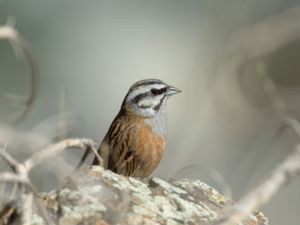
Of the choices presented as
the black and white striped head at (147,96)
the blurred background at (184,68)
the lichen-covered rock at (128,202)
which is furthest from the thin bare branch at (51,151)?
the blurred background at (184,68)

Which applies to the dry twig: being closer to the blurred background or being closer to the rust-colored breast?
the rust-colored breast

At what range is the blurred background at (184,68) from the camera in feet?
26.9

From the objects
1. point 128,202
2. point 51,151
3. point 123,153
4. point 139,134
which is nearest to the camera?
point 51,151

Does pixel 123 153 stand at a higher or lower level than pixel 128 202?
lower

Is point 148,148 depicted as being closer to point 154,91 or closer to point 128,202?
point 154,91

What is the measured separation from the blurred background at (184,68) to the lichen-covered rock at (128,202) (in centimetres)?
256

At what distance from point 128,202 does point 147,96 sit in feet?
7.37

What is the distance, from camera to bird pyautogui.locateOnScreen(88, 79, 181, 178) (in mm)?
6105

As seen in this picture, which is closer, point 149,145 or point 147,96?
point 149,145

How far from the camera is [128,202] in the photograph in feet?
14.6

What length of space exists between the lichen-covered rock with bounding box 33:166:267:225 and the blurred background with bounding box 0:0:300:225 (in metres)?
2.56

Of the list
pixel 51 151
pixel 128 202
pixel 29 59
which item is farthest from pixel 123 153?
pixel 51 151

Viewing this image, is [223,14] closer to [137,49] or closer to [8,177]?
[137,49]

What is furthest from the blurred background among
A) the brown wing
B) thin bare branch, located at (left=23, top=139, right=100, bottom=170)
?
thin bare branch, located at (left=23, top=139, right=100, bottom=170)
